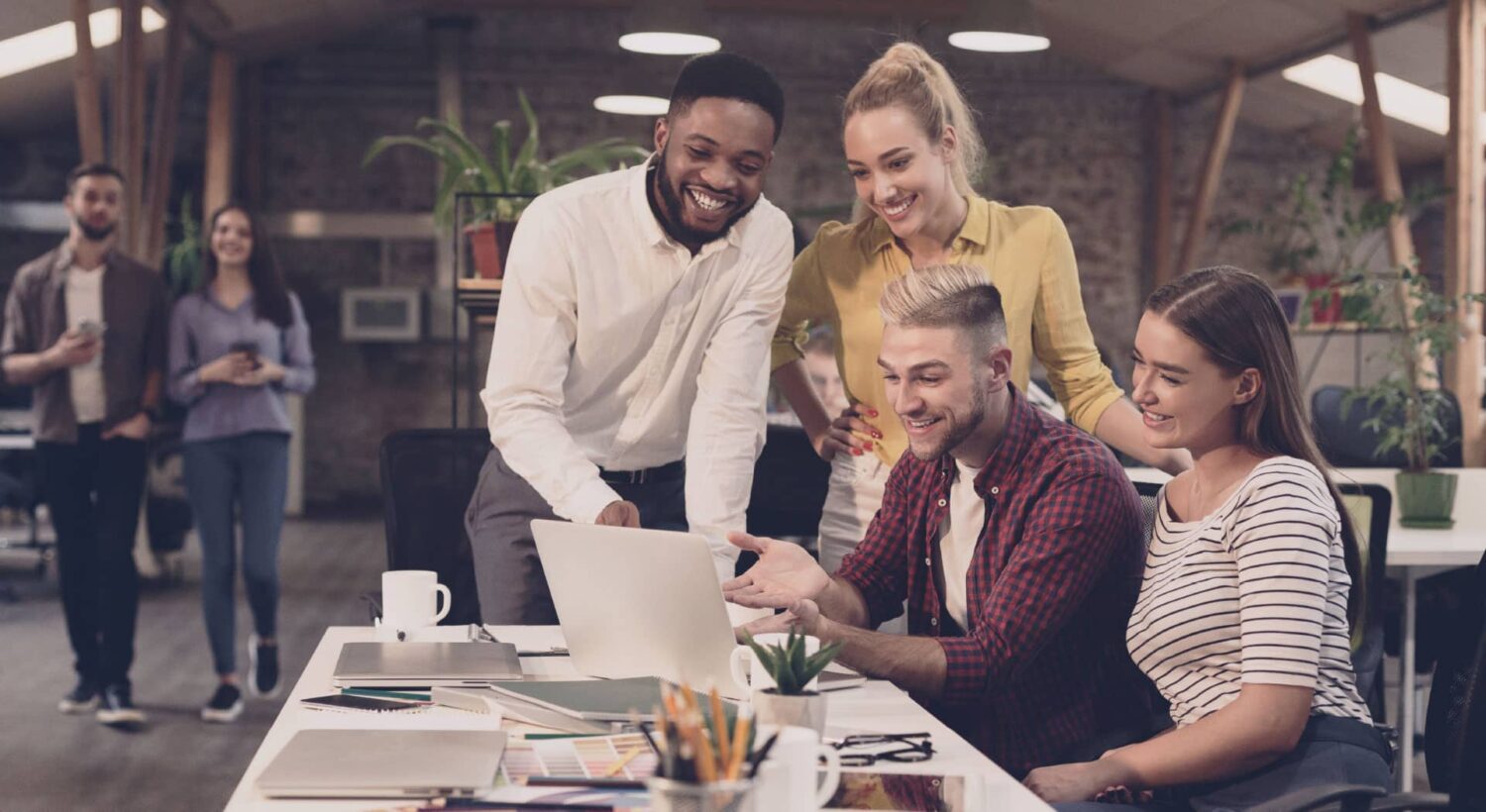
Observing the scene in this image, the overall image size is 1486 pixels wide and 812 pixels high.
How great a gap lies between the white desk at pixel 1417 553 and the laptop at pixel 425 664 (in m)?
2.09

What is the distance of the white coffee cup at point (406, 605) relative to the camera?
2.01 meters

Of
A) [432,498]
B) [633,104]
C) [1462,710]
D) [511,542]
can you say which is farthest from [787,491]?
[633,104]

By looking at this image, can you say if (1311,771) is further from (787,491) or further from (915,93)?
(787,491)

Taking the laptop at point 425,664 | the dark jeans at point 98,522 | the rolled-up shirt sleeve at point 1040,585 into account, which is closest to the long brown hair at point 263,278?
the dark jeans at point 98,522

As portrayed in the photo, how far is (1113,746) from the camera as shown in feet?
6.39

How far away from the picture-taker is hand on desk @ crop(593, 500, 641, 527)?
2.10 metres

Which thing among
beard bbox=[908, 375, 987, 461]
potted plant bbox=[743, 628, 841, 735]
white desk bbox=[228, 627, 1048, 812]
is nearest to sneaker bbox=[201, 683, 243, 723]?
white desk bbox=[228, 627, 1048, 812]

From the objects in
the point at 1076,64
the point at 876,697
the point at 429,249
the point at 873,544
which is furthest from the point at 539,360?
the point at 1076,64

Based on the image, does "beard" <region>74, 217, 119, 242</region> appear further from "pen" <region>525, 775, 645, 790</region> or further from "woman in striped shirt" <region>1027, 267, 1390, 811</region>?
"pen" <region>525, 775, 645, 790</region>

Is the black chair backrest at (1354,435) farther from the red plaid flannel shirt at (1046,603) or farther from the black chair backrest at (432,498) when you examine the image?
the red plaid flannel shirt at (1046,603)

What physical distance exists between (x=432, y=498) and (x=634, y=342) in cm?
73

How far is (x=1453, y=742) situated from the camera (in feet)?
6.13

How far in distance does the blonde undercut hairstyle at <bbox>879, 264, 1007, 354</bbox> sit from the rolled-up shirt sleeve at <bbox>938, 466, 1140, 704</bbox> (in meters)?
0.21

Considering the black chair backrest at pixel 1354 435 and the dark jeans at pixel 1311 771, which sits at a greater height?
the black chair backrest at pixel 1354 435
